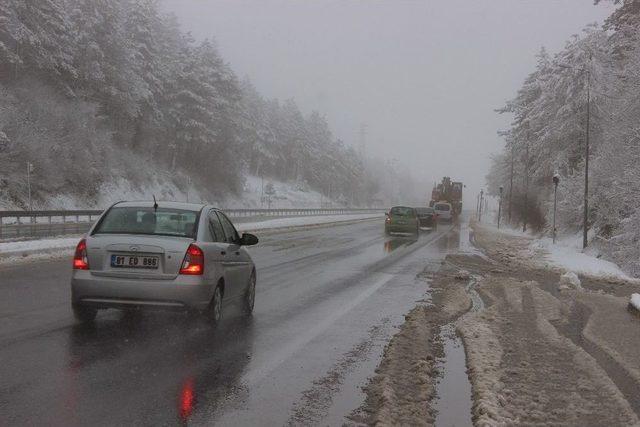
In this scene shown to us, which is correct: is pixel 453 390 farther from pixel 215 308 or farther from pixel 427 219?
pixel 427 219

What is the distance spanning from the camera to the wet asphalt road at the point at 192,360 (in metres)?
4.45

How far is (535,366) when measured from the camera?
6098 mm

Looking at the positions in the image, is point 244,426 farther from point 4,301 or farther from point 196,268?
point 4,301

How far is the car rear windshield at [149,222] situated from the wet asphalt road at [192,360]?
1.18 meters

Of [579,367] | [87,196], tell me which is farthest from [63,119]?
[579,367]

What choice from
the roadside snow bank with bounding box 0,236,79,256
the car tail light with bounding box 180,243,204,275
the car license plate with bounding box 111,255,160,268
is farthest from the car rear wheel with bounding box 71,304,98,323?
the roadside snow bank with bounding box 0,236,79,256

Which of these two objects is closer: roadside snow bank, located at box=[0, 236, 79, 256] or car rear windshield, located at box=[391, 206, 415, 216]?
roadside snow bank, located at box=[0, 236, 79, 256]

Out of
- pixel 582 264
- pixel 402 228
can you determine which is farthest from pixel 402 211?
pixel 582 264

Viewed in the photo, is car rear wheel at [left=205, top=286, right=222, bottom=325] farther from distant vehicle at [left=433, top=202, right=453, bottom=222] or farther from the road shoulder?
distant vehicle at [left=433, top=202, right=453, bottom=222]

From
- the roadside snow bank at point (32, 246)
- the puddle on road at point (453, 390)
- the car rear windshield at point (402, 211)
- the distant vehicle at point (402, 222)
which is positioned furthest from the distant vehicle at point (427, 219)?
the puddle on road at point (453, 390)

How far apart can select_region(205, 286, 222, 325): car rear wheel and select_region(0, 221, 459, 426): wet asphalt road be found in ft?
0.50

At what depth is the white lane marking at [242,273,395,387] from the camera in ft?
18.0

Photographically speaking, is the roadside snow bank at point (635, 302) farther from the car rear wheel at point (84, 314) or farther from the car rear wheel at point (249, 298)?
the car rear wheel at point (84, 314)

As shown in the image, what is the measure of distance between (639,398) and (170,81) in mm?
58624
